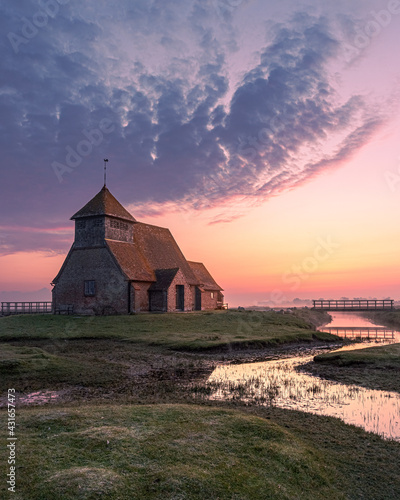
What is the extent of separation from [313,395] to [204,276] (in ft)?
161

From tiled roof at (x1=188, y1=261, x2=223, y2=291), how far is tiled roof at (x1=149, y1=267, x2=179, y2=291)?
11290 millimetres

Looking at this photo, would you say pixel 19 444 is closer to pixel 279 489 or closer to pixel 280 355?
pixel 279 489

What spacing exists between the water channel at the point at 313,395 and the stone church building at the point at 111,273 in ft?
86.1

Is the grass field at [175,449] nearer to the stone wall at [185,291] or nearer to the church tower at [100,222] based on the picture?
the stone wall at [185,291]

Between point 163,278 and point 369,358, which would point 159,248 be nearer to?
point 163,278

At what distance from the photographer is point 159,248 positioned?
55.2 meters

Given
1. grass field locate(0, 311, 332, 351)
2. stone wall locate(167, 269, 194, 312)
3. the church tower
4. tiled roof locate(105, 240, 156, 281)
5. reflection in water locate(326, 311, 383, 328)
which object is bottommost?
reflection in water locate(326, 311, 383, 328)

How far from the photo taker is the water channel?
11.7 meters

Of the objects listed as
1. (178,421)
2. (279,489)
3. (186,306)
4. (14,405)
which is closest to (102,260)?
(186,306)

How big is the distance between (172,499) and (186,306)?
43.8 meters

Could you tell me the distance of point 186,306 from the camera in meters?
49.8

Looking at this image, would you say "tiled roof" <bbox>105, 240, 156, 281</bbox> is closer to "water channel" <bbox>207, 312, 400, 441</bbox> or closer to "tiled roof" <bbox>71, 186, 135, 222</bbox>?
"tiled roof" <bbox>71, 186, 135, 222</bbox>

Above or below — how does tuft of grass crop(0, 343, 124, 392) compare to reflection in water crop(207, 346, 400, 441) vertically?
above

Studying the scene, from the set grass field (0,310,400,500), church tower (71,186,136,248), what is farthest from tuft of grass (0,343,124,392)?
church tower (71,186,136,248)
